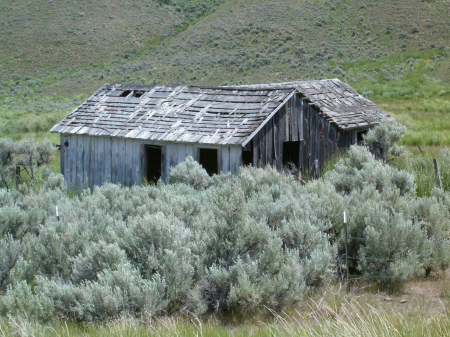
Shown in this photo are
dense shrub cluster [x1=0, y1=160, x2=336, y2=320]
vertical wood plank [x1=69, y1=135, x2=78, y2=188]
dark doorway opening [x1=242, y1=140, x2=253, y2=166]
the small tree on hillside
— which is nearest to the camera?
dense shrub cluster [x1=0, y1=160, x2=336, y2=320]

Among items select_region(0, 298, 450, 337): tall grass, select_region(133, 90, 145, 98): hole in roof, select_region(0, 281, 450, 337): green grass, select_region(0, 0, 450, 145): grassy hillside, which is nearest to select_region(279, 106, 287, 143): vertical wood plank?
select_region(133, 90, 145, 98): hole in roof

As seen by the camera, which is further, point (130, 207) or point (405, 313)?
point (130, 207)

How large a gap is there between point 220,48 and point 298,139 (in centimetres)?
3456

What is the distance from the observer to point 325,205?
7.65 m

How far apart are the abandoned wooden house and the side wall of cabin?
24 millimetres

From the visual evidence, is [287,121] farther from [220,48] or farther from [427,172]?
[220,48]

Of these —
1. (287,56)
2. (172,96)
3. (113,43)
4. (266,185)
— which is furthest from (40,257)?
(113,43)

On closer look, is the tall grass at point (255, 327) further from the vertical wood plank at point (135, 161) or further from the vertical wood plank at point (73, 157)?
the vertical wood plank at point (73, 157)

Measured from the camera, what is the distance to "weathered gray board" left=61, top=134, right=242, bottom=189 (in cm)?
1307

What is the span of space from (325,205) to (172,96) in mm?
8298

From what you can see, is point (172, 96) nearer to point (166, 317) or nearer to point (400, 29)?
point (166, 317)

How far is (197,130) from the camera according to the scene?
12820 millimetres

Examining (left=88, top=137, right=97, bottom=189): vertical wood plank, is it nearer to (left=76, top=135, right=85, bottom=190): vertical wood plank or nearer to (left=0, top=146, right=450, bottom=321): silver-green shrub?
(left=76, top=135, right=85, bottom=190): vertical wood plank

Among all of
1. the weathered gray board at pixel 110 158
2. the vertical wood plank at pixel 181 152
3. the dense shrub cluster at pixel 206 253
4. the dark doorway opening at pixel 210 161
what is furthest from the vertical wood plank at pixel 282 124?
the dense shrub cluster at pixel 206 253
